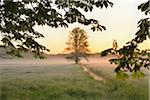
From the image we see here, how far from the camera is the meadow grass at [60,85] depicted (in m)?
9.41

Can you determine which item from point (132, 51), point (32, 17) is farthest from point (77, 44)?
point (132, 51)

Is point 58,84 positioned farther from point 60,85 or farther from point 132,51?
point 132,51

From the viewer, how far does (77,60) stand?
9500mm

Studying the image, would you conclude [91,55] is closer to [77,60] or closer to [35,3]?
[77,60]

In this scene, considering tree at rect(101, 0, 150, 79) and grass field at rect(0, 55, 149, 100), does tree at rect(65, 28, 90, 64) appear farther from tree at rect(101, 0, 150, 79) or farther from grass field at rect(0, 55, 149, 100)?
tree at rect(101, 0, 150, 79)

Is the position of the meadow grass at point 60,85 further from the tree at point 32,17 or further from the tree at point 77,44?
the tree at point 32,17

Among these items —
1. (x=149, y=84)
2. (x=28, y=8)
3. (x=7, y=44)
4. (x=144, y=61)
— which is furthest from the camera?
(x=149, y=84)

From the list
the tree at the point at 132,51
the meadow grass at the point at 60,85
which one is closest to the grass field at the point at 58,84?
the meadow grass at the point at 60,85

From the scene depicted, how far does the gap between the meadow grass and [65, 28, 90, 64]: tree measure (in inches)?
15.1

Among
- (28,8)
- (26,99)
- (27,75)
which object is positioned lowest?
(26,99)

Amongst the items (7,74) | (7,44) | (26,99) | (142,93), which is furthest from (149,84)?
(7,44)

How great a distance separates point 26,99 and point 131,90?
9.04ft

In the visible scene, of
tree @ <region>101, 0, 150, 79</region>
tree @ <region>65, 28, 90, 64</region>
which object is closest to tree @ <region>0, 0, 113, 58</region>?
tree @ <region>101, 0, 150, 79</region>

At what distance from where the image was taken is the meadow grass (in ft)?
30.9
